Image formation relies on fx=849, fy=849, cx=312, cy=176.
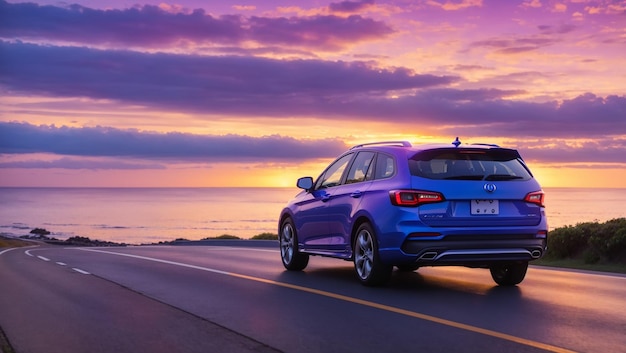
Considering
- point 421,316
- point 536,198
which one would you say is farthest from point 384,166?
point 421,316

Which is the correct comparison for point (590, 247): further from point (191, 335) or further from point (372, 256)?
point (191, 335)

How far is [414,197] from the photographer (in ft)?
35.8

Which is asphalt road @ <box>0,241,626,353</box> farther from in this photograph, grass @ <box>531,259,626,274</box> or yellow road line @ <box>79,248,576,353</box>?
grass @ <box>531,259,626,274</box>

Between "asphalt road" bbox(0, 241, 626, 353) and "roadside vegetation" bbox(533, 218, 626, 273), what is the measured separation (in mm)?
2878

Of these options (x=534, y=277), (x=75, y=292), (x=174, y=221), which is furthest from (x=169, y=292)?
(x=174, y=221)

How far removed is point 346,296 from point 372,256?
90cm

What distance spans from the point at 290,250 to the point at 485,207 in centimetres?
482

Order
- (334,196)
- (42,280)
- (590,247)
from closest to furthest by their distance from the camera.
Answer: (334,196) < (42,280) < (590,247)

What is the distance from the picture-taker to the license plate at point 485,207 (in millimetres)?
10883

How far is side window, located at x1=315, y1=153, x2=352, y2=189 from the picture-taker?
13344 millimetres

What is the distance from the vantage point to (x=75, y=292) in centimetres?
1199

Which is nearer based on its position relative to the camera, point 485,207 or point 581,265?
point 485,207

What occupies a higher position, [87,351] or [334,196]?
[334,196]

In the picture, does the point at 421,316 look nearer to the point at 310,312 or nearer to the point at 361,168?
the point at 310,312
